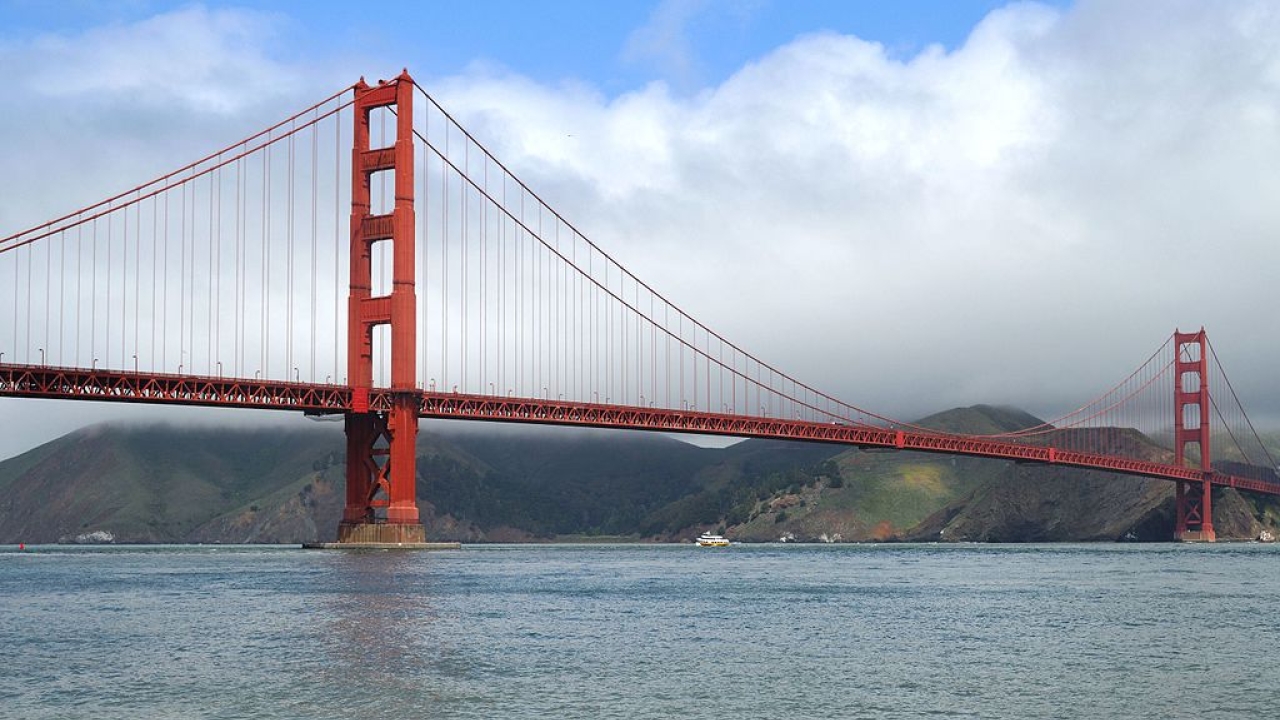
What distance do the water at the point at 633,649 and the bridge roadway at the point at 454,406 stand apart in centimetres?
2231

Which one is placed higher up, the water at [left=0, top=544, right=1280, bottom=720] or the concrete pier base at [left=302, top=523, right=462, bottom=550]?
the concrete pier base at [left=302, top=523, right=462, bottom=550]

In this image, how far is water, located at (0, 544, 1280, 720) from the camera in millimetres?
33562

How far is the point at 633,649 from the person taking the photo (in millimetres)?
43906

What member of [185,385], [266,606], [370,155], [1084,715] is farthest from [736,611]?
[370,155]

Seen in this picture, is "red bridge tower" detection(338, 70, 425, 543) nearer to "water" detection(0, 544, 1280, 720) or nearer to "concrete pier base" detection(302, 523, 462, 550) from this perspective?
"concrete pier base" detection(302, 523, 462, 550)

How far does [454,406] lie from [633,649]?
71373 mm

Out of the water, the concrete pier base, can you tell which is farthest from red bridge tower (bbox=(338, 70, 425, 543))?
the water

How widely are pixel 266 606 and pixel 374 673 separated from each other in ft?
70.2

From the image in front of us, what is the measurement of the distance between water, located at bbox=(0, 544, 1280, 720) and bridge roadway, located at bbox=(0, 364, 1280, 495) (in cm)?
2231

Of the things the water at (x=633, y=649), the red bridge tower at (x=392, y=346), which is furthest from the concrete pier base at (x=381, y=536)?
the water at (x=633, y=649)

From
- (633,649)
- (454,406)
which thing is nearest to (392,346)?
(454,406)

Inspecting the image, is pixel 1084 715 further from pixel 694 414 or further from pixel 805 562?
pixel 694 414

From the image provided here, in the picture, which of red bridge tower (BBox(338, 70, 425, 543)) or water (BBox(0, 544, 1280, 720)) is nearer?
water (BBox(0, 544, 1280, 720))

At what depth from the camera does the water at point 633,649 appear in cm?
3356
